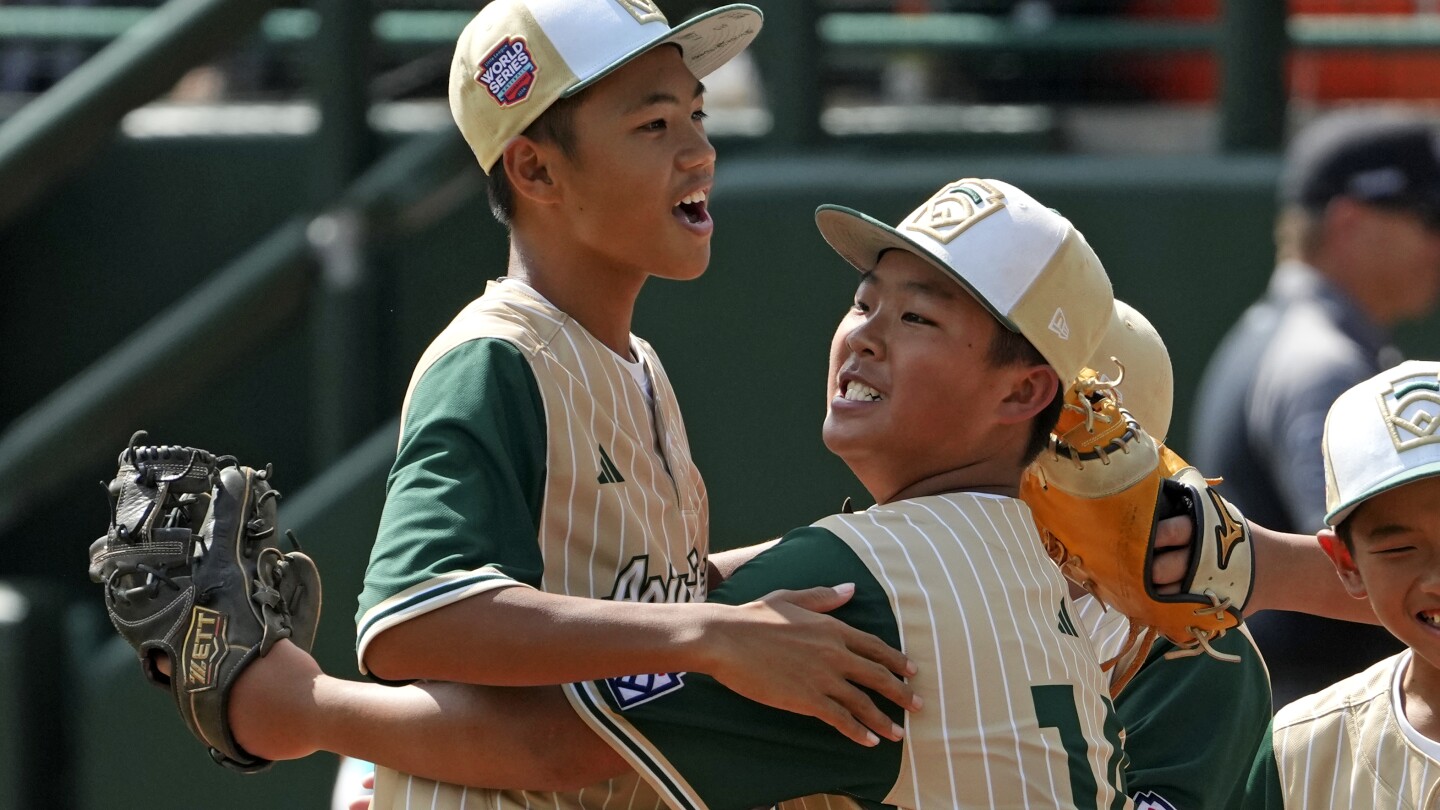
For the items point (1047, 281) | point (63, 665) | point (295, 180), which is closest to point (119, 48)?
point (295, 180)

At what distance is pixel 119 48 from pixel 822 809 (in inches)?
162

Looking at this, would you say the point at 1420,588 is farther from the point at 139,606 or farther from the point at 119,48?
→ the point at 119,48

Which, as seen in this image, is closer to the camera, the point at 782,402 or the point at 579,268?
the point at 579,268

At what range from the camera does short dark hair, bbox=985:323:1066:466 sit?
2260 millimetres

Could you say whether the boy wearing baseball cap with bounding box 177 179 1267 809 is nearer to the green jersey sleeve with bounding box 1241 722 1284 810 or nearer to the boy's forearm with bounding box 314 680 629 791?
the boy's forearm with bounding box 314 680 629 791

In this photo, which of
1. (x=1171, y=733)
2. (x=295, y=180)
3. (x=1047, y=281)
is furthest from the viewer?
(x=295, y=180)

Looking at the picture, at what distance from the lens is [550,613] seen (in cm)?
206

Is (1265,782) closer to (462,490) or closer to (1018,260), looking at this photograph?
(1018,260)

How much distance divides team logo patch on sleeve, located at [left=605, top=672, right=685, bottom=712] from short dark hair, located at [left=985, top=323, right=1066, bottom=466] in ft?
1.83

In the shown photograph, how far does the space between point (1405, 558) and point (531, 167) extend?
1228 millimetres

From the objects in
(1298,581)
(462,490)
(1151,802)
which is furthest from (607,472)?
(1298,581)

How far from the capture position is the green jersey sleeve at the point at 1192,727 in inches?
93.9

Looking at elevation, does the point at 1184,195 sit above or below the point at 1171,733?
above

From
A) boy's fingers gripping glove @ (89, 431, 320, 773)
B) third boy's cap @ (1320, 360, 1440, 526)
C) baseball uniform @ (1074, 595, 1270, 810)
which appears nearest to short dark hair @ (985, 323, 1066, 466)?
baseball uniform @ (1074, 595, 1270, 810)
